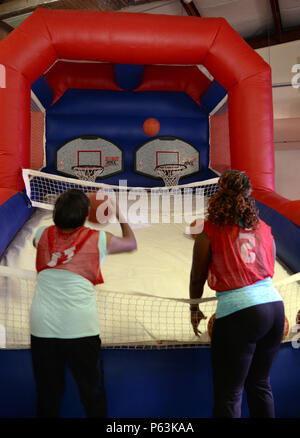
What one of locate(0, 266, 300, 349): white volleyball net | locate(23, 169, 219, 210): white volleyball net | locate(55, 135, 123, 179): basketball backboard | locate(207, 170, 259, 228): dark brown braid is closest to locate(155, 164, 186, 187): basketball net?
locate(23, 169, 219, 210): white volleyball net

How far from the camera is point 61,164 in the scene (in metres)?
4.18

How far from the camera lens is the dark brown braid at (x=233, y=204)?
1272 millimetres

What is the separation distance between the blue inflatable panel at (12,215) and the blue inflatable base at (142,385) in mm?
898

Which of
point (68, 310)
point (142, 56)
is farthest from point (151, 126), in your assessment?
point (68, 310)

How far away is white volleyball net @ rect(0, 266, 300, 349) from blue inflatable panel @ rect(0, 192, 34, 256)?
0.53 meters

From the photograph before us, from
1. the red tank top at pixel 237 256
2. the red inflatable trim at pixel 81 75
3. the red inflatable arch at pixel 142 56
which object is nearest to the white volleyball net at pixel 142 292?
the red tank top at pixel 237 256

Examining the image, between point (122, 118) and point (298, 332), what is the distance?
3.21 m

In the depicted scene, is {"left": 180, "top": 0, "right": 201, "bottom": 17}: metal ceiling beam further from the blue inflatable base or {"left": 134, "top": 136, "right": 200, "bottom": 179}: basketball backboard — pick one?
the blue inflatable base

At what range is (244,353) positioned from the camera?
1200mm

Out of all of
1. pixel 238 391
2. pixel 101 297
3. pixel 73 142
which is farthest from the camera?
pixel 73 142

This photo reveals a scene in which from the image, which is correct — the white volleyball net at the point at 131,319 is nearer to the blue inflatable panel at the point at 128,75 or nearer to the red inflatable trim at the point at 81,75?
the blue inflatable panel at the point at 128,75

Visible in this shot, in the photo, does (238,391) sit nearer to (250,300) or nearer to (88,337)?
(250,300)

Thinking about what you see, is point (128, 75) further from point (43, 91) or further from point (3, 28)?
point (3, 28)
